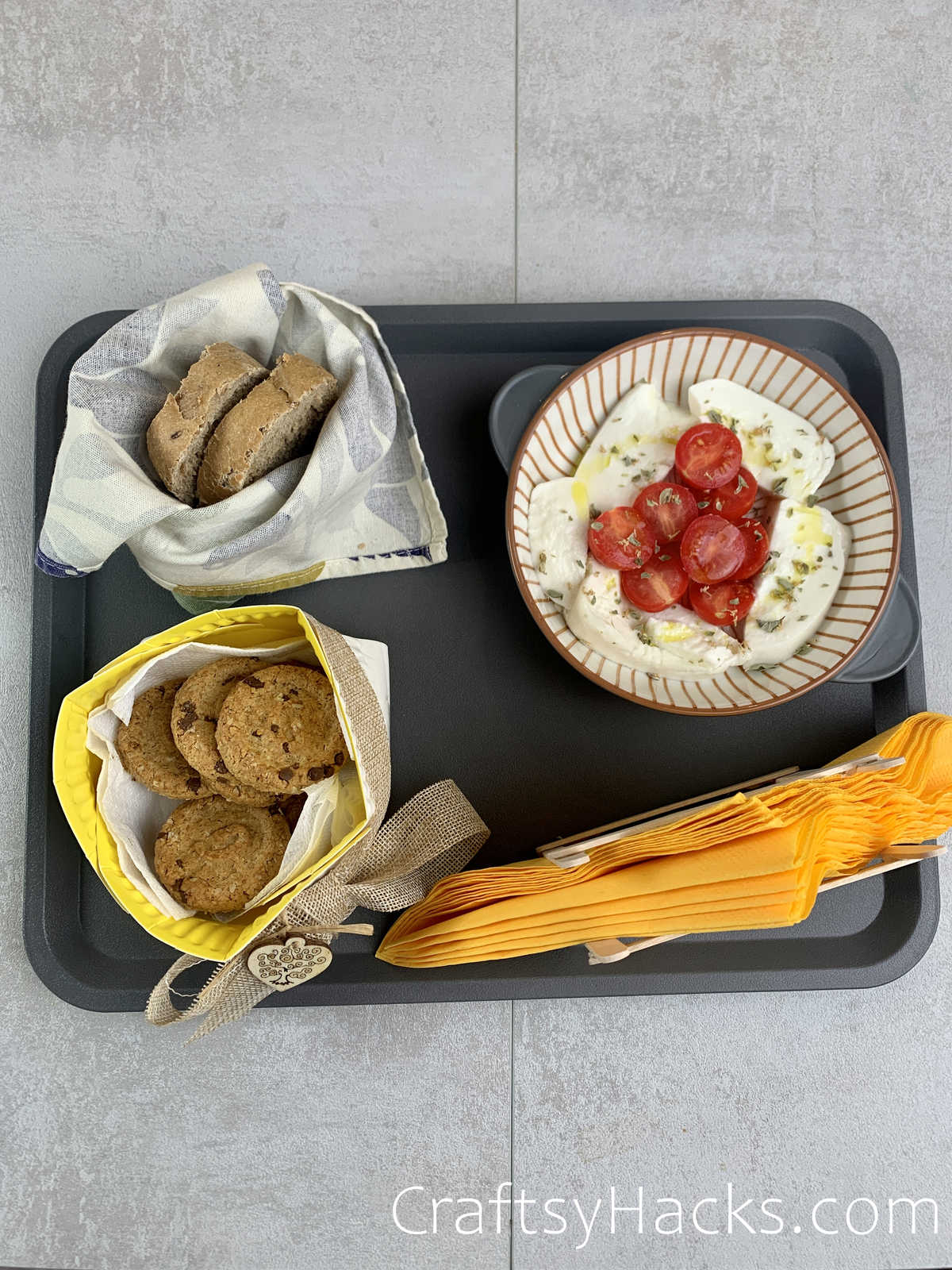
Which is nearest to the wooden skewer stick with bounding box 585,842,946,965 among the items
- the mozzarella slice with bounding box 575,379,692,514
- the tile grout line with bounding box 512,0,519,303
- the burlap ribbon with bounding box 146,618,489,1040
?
the burlap ribbon with bounding box 146,618,489,1040

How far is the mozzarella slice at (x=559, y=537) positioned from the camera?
74 cm

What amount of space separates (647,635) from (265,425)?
33cm

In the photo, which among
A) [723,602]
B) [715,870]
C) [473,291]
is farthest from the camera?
[473,291]

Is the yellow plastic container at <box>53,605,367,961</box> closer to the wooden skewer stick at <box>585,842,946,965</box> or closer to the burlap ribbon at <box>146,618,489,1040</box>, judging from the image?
the burlap ribbon at <box>146,618,489,1040</box>

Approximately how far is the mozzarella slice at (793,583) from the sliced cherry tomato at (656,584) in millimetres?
64

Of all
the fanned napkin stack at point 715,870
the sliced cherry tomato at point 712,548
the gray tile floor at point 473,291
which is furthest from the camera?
the gray tile floor at point 473,291

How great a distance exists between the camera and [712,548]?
0.72 metres

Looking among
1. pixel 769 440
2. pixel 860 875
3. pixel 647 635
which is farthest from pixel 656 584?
pixel 860 875

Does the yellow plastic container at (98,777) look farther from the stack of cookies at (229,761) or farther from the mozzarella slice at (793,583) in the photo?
the mozzarella slice at (793,583)

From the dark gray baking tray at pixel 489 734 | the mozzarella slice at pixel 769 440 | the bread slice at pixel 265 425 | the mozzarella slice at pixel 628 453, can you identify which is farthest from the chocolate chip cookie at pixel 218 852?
the mozzarella slice at pixel 769 440

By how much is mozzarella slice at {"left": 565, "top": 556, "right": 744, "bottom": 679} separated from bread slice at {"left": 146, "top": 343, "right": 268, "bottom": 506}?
0.31 meters

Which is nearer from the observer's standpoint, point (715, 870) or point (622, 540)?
point (715, 870)

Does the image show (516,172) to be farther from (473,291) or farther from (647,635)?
(647,635)

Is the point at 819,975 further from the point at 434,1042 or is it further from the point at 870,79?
the point at 870,79
